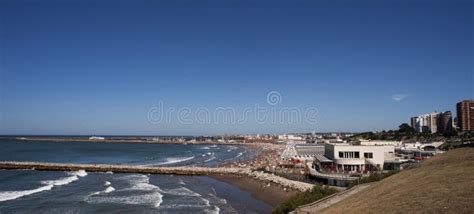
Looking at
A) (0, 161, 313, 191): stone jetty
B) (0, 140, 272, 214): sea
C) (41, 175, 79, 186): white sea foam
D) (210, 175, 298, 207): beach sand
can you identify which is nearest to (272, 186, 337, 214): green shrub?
(0, 140, 272, 214): sea

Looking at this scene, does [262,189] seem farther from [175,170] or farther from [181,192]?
[175,170]

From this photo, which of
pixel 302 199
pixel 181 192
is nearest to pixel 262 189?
pixel 181 192

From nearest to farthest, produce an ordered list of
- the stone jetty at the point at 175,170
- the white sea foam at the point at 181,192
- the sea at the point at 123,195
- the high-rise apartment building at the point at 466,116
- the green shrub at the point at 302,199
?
1. the green shrub at the point at 302,199
2. the sea at the point at 123,195
3. the white sea foam at the point at 181,192
4. the stone jetty at the point at 175,170
5. the high-rise apartment building at the point at 466,116

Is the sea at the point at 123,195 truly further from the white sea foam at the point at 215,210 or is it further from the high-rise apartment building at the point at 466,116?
the high-rise apartment building at the point at 466,116

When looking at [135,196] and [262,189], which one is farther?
[262,189]

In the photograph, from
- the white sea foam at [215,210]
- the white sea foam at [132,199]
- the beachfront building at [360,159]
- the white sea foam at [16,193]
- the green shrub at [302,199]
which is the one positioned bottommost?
the white sea foam at [215,210]

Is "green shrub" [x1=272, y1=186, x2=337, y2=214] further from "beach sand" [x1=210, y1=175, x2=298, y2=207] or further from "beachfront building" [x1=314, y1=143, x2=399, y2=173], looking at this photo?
"beachfront building" [x1=314, y1=143, x2=399, y2=173]

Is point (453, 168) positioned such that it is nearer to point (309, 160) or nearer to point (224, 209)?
point (224, 209)

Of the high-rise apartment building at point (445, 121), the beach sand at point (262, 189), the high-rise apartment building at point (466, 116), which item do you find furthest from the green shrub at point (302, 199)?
the high-rise apartment building at point (445, 121)
